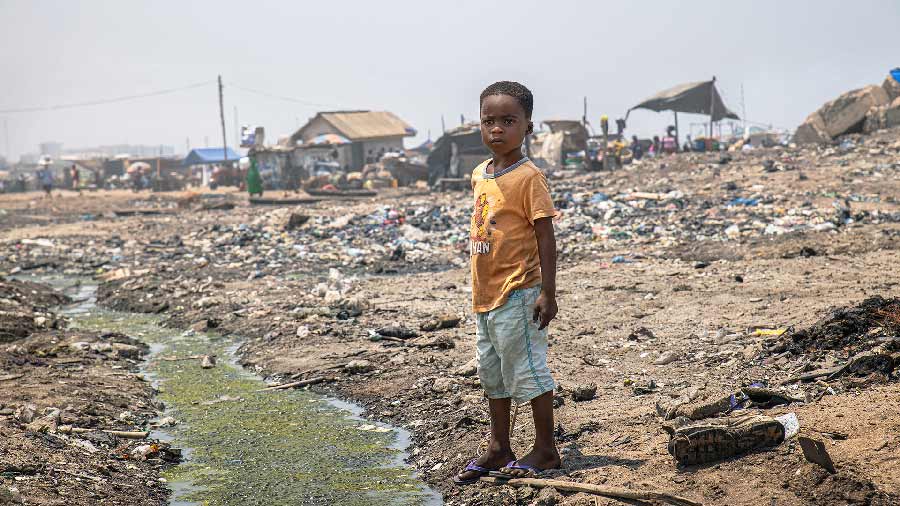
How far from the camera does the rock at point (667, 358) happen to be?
575 centimetres

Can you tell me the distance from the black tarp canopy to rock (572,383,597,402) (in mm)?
24865

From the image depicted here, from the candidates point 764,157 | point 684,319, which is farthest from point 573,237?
point 764,157

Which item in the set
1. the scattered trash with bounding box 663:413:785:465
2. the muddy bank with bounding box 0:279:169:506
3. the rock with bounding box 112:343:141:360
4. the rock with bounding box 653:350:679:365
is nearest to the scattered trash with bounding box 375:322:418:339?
the muddy bank with bounding box 0:279:169:506

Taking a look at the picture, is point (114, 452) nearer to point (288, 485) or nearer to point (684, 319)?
point (288, 485)

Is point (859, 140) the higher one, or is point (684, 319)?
point (859, 140)

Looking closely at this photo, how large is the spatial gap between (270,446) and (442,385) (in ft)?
3.84

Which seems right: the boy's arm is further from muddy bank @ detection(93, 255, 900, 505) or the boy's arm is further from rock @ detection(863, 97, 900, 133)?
rock @ detection(863, 97, 900, 133)

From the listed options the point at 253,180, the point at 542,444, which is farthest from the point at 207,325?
the point at 253,180

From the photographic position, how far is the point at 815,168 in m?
17.3

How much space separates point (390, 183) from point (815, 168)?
16.1 meters

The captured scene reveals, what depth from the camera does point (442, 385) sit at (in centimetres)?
574

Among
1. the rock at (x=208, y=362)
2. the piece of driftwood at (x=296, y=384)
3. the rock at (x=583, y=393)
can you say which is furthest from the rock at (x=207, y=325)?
the rock at (x=583, y=393)

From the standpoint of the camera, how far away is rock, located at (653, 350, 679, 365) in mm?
5754

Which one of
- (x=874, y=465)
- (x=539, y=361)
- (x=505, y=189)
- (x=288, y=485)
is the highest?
(x=505, y=189)
